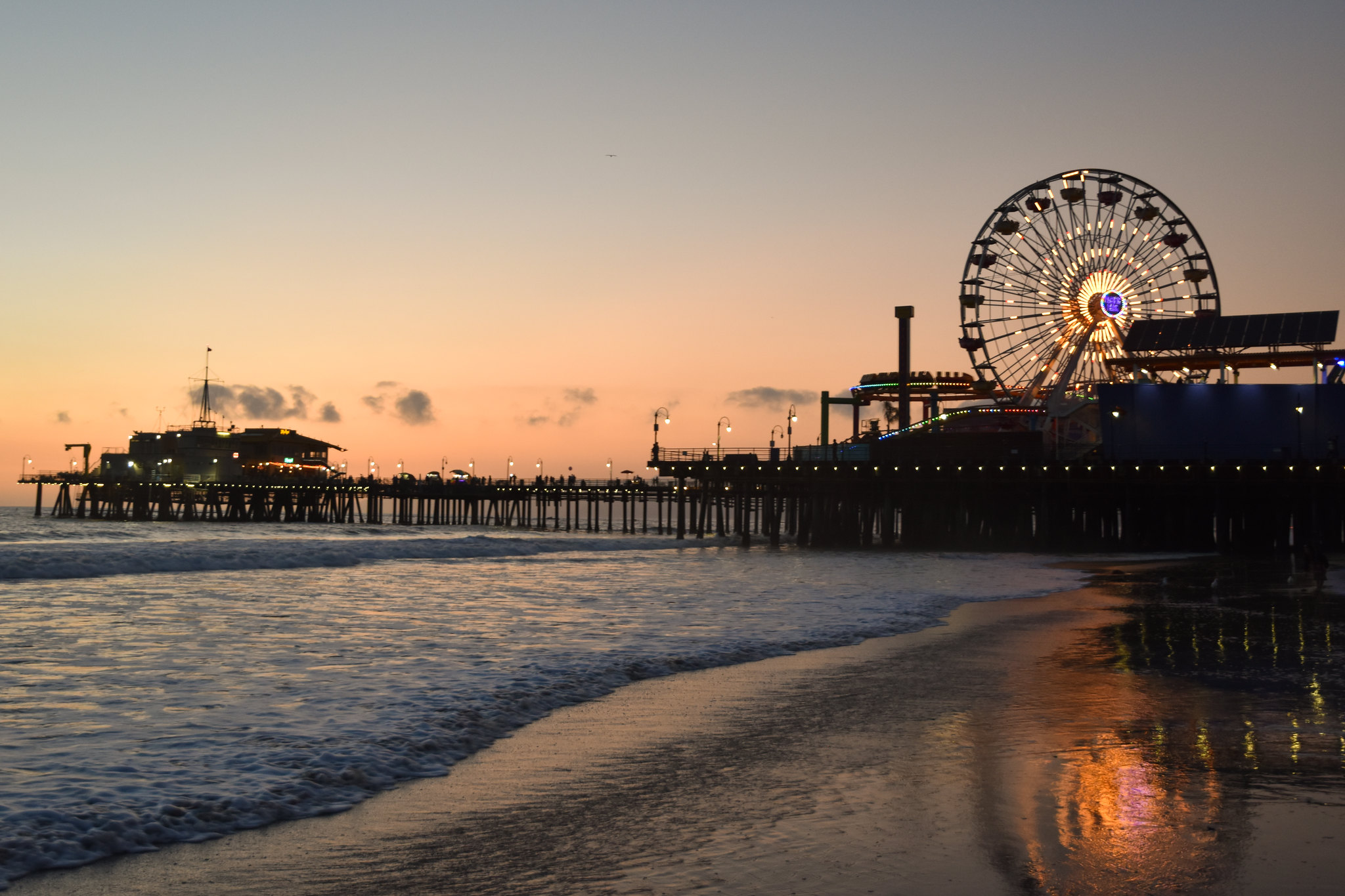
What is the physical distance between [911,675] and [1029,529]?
47.3m

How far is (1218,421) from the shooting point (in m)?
57.7

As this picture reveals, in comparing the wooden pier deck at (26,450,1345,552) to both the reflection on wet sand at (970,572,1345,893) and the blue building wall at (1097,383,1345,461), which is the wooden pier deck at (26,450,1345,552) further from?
the reflection on wet sand at (970,572,1345,893)

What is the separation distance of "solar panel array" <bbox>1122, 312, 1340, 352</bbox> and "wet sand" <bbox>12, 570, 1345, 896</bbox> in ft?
178

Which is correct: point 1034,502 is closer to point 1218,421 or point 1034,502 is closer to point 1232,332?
point 1218,421

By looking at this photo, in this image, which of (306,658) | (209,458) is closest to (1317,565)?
(306,658)

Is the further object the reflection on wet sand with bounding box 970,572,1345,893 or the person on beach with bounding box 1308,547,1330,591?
the person on beach with bounding box 1308,547,1330,591

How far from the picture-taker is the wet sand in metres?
5.73

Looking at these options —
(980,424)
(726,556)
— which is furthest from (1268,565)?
(980,424)

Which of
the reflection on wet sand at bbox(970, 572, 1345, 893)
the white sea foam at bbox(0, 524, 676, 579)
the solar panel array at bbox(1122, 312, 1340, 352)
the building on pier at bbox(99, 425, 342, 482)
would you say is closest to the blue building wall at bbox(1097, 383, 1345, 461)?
the solar panel array at bbox(1122, 312, 1340, 352)

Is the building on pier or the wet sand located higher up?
the building on pier

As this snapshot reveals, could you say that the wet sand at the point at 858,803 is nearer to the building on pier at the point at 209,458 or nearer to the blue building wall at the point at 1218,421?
the blue building wall at the point at 1218,421

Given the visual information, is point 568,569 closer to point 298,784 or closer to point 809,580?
point 809,580

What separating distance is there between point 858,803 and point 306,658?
30.5 feet

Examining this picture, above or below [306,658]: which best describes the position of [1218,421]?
above
